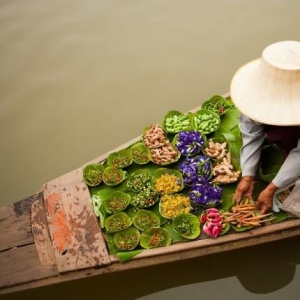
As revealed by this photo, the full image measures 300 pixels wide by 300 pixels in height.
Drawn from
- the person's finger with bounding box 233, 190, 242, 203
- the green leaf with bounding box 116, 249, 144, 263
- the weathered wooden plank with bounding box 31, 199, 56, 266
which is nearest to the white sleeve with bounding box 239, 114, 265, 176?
the person's finger with bounding box 233, 190, 242, 203

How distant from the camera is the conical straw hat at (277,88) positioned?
221 cm

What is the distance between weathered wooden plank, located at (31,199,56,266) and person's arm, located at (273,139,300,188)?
4.86 feet

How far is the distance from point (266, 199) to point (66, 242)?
1.27m

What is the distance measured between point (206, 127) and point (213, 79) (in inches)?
43.8

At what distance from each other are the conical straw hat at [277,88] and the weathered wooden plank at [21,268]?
5.26ft

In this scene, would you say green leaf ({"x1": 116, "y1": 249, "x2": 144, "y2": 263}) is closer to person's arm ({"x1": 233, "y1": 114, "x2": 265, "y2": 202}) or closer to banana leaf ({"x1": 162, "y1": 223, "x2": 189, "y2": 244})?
banana leaf ({"x1": 162, "y1": 223, "x2": 189, "y2": 244})

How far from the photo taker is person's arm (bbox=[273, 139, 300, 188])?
2.37 meters

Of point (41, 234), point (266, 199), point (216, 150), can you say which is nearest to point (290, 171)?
point (266, 199)

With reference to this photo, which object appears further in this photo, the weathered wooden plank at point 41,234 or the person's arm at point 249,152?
the weathered wooden plank at point 41,234

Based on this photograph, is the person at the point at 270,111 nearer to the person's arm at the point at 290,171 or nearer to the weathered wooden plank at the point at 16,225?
the person's arm at the point at 290,171

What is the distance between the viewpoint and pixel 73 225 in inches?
109

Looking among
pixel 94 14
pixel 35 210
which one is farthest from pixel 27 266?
pixel 94 14

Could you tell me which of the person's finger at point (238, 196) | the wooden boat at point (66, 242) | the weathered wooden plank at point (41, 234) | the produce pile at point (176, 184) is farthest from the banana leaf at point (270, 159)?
the weathered wooden plank at point (41, 234)

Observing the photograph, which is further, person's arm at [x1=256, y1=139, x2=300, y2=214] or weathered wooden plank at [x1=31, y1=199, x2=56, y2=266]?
weathered wooden plank at [x1=31, y1=199, x2=56, y2=266]
